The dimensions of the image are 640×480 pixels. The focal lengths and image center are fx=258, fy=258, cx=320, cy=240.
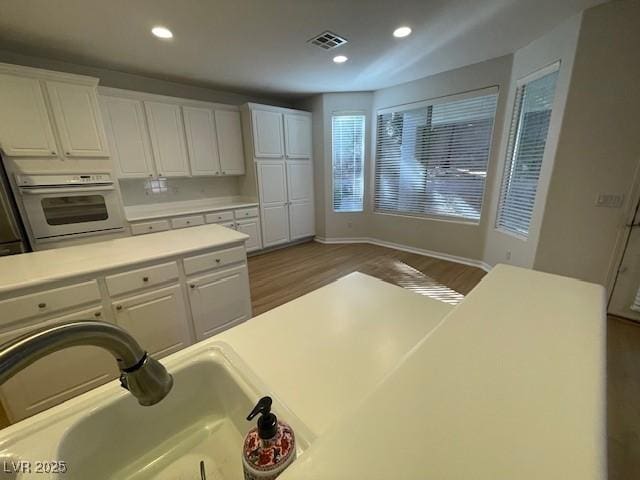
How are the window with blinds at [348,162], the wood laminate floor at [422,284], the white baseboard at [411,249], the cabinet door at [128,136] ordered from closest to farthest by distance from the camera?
the wood laminate floor at [422,284] < the cabinet door at [128,136] < the white baseboard at [411,249] < the window with blinds at [348,162]

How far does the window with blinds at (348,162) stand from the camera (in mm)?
4512

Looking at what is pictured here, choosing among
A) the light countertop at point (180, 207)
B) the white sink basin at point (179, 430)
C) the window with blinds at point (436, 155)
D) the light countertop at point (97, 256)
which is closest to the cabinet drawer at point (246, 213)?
the light countertop at point (180, 207)

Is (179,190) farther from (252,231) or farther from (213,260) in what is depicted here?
(213,260)

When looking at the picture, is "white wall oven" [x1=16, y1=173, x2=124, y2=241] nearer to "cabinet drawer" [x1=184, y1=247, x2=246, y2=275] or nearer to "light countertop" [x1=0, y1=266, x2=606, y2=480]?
"cabinet drawer" [x1=184, y1=247, x2=246, y2=275]

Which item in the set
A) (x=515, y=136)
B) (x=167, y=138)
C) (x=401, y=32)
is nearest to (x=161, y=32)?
(x=167, y=138)

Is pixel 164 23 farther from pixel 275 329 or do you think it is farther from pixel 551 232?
pixel 551 232

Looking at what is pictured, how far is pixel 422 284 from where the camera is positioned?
3.21 meters

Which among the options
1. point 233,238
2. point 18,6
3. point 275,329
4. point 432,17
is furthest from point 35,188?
point 432,17

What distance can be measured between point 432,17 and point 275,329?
274 cm

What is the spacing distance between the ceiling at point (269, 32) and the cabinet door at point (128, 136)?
1.46ft

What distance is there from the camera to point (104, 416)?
2.17ft

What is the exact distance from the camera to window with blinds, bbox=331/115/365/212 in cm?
451

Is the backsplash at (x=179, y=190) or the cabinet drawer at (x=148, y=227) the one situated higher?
the backsplash at (x=179, y=190)

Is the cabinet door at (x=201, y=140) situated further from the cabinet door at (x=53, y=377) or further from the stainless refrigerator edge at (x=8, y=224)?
the cabinet door at (x=53, y=377)
